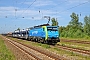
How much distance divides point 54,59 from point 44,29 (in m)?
19.2

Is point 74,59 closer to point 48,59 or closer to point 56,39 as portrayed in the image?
point 48,59

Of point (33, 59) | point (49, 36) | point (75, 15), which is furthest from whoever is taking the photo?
point (75, 15)

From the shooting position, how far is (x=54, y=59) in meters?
17.8

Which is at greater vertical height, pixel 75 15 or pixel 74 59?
pixel 75 15

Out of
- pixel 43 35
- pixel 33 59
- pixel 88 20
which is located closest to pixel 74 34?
pixel 43 35

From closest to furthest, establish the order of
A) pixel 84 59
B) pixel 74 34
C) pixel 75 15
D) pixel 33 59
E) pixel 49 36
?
pixel 84 59 < pixel 33 59 < pixel 49 36 < pixel 74 34 < pixel 75 15

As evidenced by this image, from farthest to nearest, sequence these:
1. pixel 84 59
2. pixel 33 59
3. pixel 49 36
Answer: pixel 49 36 → pixel 33 59 → pixel 84 59

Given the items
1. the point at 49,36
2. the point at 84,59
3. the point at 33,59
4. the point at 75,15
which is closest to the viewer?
the point at 84,59

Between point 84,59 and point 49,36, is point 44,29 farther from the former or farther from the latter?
point 84,59

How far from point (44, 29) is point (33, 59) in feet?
59.4

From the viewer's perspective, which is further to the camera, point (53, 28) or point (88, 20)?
point (88, 20)

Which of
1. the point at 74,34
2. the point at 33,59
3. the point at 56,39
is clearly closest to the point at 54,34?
the point at 56,39

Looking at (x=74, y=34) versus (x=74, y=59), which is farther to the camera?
(x=74, y=34)

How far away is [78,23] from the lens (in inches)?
4783
